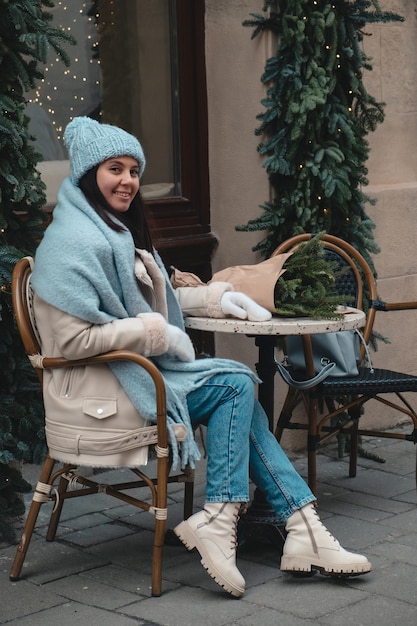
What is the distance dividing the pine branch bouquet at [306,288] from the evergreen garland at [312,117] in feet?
3.89

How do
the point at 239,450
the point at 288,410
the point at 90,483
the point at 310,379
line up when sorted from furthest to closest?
the point at 288,410 < the point at 310,379 < the point at 90,483 < the point at 239,450

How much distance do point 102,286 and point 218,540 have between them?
981 mm

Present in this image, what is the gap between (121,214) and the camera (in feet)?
14.0

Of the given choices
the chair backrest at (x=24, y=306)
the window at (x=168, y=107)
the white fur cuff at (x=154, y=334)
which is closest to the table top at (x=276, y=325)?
the white fur cuff at (x=154, y=334)

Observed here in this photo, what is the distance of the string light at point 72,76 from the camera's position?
5.65m

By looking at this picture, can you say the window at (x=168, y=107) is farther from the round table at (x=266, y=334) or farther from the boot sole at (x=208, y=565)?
the boot sole at (x=208, y=565)

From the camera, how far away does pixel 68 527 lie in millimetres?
4848

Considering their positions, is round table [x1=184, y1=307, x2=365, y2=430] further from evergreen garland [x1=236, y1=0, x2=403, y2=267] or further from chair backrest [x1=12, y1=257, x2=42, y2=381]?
evergreen garland [x1=236, y1=0, x2=403, y2=267]

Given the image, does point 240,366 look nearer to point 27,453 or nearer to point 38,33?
point 27,453

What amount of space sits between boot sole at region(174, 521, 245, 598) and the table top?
0.74 m

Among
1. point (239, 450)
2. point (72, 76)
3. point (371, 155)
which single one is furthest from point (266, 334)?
point (371, 155)

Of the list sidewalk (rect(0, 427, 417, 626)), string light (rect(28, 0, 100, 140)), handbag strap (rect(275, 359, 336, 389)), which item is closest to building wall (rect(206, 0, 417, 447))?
string light (rect(28, 0, 100, 140))

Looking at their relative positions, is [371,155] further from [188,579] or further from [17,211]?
[188,579]

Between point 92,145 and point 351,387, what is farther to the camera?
point 351,387
